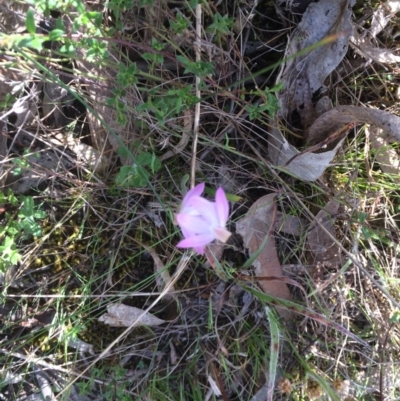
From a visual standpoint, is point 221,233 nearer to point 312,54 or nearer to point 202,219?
point 202,219

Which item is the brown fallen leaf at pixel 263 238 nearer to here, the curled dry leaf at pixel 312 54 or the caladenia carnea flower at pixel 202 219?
the curled dry leaf at pixel 312 54

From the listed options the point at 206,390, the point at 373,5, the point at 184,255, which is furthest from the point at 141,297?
the point at 373,5

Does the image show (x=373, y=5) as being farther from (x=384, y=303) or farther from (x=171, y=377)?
(x=171, y=377)

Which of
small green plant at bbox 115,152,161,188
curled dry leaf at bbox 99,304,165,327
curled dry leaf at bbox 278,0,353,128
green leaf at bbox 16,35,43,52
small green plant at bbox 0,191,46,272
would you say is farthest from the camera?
curled dry leaf at bbox 99,304,165,327

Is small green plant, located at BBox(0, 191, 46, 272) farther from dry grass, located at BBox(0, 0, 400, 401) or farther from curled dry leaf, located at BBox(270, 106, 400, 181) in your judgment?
curled dry leaf, located at BBox(270, 106, 400, 181)

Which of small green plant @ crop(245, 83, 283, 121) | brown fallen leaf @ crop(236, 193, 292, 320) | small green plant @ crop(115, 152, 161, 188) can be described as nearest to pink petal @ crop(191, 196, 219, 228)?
small green plant @ crop(115, 152, 161, 188)

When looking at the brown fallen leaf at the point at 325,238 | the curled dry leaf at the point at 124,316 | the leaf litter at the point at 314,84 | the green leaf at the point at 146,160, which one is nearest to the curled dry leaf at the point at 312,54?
the leaf litter at the point at 314,84

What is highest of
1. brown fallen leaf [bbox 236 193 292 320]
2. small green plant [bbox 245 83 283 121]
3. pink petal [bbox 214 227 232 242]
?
small green plant [bbox 245 83 283 121]
